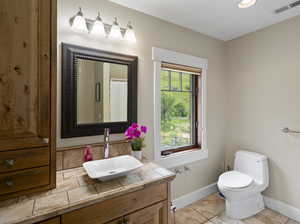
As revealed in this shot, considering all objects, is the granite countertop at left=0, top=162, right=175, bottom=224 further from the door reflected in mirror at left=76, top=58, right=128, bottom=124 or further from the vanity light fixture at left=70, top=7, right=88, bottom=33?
the vanity light fixture at left=70, top=7, right=88, bottom=33

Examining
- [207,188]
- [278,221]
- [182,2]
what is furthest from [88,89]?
[278,221]

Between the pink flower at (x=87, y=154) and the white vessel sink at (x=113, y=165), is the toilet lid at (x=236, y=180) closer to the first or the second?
the white vessel sink at (x=113, y=165)

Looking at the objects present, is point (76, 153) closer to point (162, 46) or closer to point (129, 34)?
point (129, 34)

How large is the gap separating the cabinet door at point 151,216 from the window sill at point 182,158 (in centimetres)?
68

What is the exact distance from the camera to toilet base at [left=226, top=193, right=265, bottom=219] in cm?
180

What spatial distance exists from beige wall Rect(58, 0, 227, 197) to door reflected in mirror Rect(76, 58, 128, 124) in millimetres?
164

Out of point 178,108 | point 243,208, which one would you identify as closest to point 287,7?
point 178,108

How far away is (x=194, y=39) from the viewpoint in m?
2.12

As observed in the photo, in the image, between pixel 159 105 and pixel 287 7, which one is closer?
pixel 287 7

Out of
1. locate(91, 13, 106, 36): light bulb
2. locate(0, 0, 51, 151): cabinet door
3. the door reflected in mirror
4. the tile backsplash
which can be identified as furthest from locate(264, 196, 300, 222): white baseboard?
locate(91, 13, 106, 36): light bulb

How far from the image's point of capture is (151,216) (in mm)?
1083

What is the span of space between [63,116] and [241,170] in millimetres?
2241

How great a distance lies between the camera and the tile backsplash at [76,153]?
4.14 feet

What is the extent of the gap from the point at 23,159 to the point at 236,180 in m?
2.05
